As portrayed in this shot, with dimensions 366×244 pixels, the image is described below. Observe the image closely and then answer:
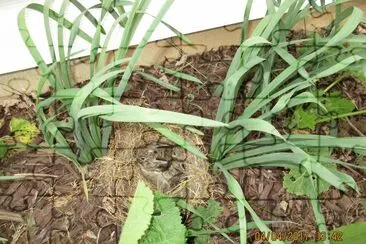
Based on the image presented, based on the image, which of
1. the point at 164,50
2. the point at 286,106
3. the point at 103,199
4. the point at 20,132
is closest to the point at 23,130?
the point at 20,132

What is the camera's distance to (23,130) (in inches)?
36.5

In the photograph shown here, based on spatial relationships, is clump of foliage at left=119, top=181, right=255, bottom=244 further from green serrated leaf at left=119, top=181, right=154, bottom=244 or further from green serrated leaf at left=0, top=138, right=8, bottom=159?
green serrated leaf at left=0, top=138, right=8, bottom=159

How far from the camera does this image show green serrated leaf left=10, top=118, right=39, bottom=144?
3.04 feet

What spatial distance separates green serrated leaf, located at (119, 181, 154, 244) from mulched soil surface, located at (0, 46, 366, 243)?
135 mm

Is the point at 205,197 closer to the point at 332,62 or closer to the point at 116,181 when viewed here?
the point at 116,181

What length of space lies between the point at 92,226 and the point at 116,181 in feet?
0.28

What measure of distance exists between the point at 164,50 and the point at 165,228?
16.5 inches

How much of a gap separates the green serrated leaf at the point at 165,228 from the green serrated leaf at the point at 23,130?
1.01 ft

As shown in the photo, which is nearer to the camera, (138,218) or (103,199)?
(138,218)

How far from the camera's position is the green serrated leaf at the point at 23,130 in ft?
3.04
